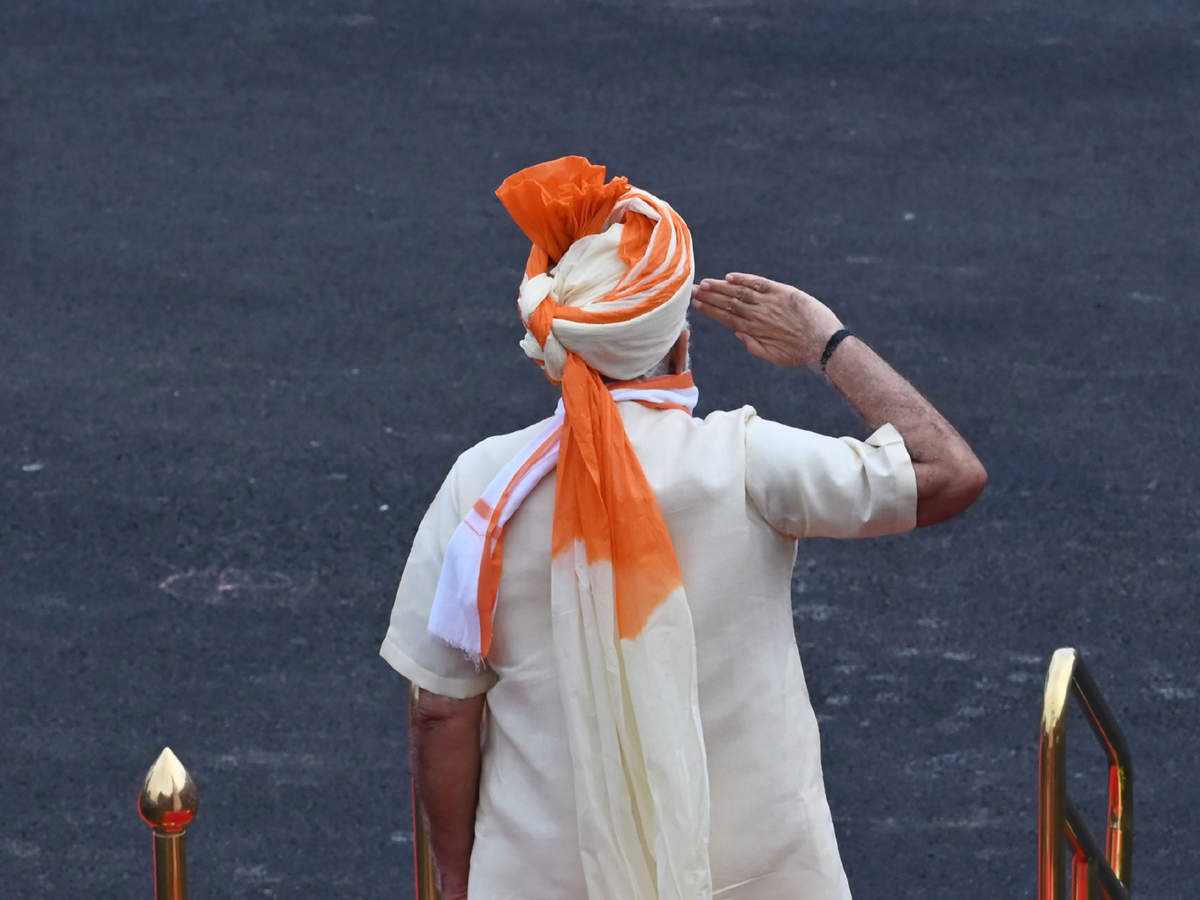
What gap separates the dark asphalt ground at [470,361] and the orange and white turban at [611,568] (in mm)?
2335

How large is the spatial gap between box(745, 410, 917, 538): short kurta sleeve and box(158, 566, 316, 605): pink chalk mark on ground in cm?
362

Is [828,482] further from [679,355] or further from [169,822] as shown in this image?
[169,822]

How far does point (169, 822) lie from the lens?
2.60 meters

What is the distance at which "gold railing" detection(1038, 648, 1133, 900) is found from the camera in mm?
3018

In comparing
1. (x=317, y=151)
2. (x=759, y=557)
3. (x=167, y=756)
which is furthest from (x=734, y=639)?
(x=317, y=151)

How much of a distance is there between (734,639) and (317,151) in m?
6.52

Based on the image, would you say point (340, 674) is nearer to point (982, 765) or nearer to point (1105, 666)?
point (982, 765)

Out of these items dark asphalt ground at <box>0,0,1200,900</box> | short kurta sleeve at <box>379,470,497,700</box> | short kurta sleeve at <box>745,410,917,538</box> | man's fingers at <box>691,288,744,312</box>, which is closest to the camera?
short kurta sleeve at <box>745,410,917,538</box>

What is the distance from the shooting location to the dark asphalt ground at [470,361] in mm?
5227

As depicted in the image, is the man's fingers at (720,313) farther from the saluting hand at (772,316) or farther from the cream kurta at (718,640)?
the cream kurta at (718,640)

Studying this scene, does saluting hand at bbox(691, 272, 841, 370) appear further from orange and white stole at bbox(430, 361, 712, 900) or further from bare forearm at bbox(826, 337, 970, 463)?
orange and white stole at bbox(430, 361, 712, 900)

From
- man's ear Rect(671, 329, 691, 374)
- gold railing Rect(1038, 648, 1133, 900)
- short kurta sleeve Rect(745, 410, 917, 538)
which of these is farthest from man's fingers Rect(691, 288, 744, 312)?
gold railing Rect(1038, 648, 1133, 900)

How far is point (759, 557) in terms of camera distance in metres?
2.61

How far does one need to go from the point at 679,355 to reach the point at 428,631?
1.82 ft
